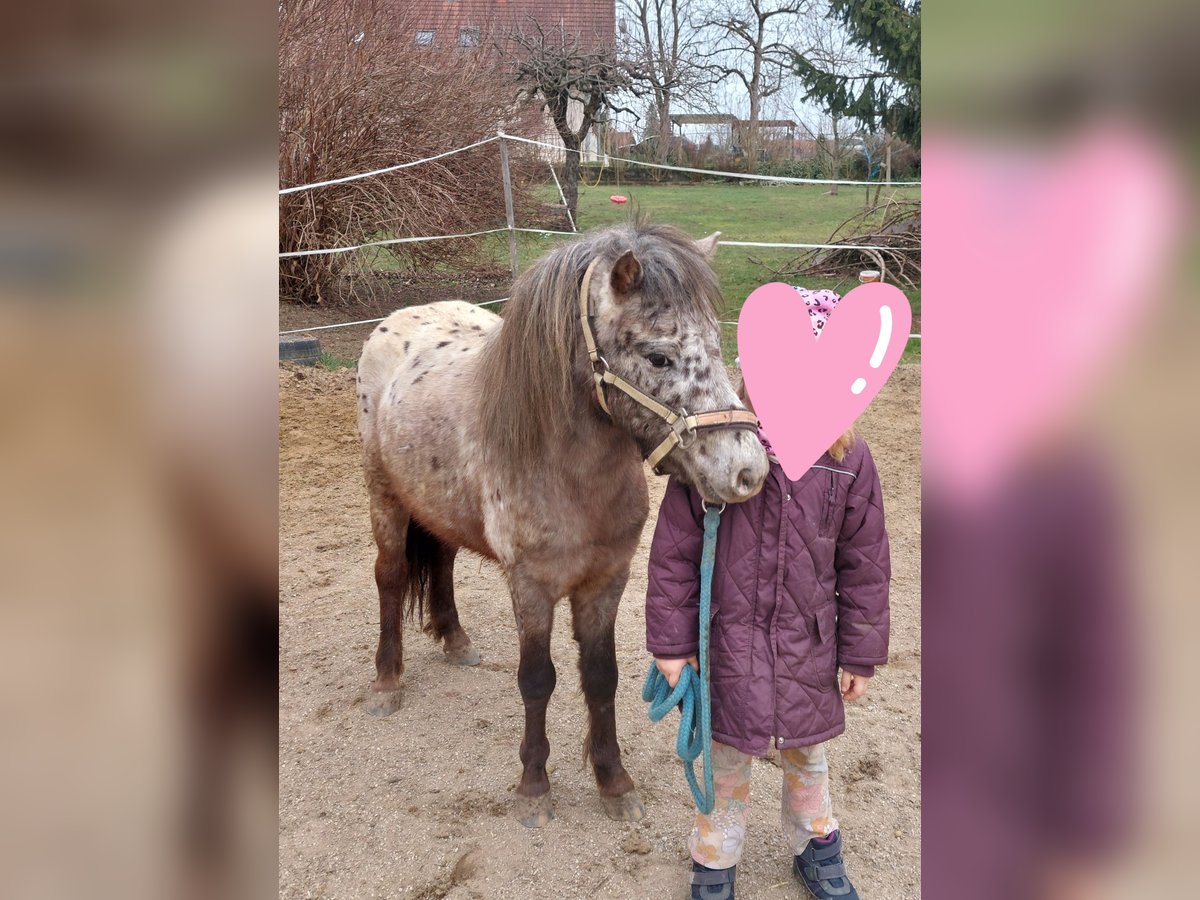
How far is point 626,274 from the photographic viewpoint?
6.77 feet

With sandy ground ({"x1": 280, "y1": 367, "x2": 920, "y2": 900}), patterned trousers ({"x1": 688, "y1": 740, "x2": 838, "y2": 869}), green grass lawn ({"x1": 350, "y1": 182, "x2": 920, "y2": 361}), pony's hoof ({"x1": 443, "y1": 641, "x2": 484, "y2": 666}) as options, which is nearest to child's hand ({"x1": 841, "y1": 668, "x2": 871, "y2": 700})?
patterned trousers ({"x1": 688, "y1": 740, "x2": 838, "y2": 869})

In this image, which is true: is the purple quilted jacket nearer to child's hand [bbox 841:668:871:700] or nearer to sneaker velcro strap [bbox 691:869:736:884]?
child's hand [bbox 841:668:871:700]

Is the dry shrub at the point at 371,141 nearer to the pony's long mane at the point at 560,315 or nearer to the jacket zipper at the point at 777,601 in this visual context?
the pony's long mane at the point at 560,315

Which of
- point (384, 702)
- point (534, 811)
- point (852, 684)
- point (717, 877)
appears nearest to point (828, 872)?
point (717, 877)

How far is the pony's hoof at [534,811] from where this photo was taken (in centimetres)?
260

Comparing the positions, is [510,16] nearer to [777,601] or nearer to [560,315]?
[560,315]

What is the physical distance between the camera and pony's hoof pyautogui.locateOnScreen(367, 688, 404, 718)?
3.27 m

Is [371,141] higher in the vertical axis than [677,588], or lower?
higher

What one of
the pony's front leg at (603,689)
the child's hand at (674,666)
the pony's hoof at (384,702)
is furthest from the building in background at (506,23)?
the child's hand at (674,666)

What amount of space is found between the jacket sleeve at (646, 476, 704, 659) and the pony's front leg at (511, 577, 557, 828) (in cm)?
57

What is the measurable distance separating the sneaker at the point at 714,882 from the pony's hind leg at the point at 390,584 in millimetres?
1545
